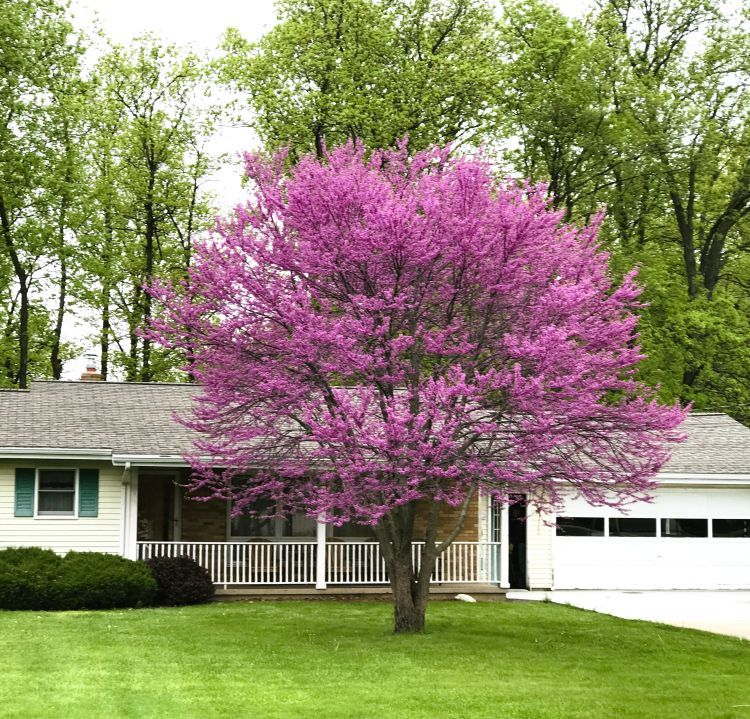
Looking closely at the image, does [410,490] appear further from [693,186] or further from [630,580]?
[693,186]

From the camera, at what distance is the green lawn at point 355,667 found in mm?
10633

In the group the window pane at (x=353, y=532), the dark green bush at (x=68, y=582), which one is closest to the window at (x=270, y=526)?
the window pane at (x=353, y=532)

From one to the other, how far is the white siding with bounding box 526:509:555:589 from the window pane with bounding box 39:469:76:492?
30.9 ft

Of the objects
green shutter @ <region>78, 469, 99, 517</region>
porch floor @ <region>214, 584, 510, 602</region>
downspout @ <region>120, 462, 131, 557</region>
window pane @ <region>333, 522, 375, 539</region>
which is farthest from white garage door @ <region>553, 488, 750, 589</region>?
green shutter @ <region>78, 469, 99, 517</region>

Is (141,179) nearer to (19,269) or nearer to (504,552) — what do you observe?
(19,269)

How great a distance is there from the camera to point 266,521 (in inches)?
914

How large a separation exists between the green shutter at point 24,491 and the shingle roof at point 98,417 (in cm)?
70

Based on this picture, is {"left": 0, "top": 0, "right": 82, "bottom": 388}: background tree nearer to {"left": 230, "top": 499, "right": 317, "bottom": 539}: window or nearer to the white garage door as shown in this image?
{"left": 230, "top": 499, "right": 317, "bottom": 539}: window

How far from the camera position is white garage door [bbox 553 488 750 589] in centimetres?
2425

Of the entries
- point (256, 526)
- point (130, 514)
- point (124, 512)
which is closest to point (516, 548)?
point (256, 526)

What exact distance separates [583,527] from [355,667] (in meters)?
12.3

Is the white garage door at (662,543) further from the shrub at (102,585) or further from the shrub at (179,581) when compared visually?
the shrub at (102,585)

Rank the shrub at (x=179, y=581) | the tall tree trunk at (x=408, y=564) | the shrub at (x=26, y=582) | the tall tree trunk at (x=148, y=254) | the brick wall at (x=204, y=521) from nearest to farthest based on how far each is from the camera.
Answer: the tall tree trunk at (x=408, y=564)
the shrub at (x=26, y=582)
the shrub at (x=179, y=581)
the brick wall at (x=204, y=521)
the tall tree trunk at (x=148, y=254)

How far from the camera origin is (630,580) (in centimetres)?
2456
